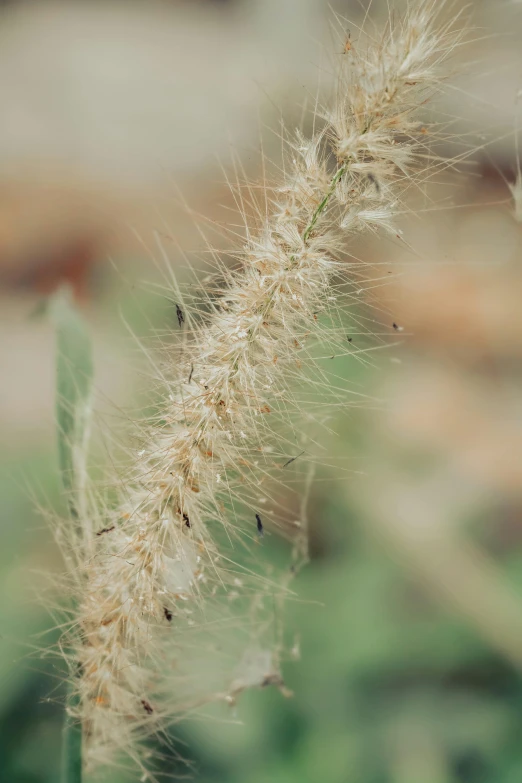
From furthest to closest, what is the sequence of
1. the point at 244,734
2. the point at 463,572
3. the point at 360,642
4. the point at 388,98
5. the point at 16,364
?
the point at 16,364 < the point at 463,572 < the point at 360,642 < the point at 244,734 < the point at 388,98

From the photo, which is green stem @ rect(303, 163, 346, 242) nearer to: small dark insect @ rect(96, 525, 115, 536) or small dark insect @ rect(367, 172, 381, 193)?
small dark insect @ rect(367, 172, 381, 193)

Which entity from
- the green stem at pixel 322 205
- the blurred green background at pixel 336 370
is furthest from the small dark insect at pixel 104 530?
the green stem at pixel 322 205

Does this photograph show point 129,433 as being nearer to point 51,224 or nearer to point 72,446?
point 72,446

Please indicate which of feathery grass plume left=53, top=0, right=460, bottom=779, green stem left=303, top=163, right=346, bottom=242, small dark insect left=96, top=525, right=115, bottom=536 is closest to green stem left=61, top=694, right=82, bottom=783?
feathery grass plume left=53, top=0, right=460, bottom=779

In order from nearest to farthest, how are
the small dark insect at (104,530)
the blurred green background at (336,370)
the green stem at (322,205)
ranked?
the green stem at (322,205) < the small dark insect at (104,530) < the blurred green background at (336,370)

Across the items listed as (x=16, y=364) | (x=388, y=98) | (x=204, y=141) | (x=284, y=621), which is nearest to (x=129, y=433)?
(x=388, y=98)

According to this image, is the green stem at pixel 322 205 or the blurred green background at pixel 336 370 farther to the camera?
the blurred green background at pixel 336 370

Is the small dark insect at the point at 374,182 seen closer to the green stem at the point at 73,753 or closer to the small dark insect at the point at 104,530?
the small dark insect at the point at 104,530
